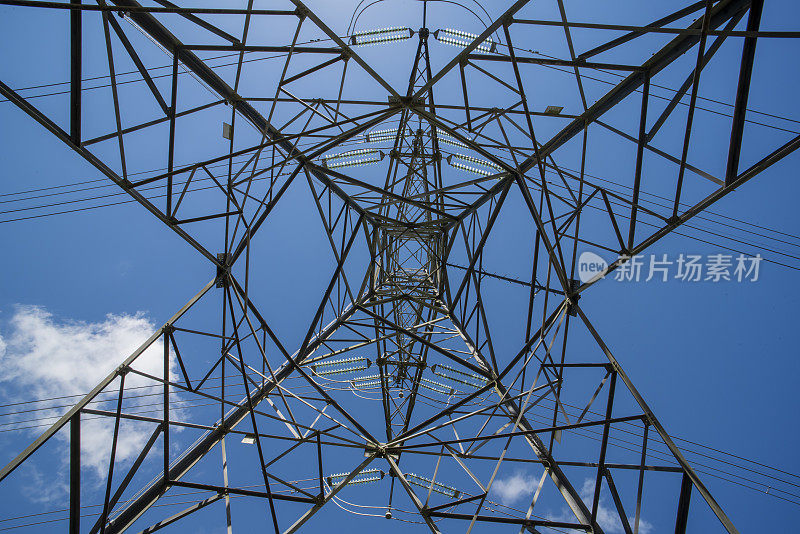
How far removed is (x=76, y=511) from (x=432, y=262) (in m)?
14.6

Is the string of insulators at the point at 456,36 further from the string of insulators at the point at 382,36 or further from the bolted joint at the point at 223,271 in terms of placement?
the bolted joint at the point at 223,271

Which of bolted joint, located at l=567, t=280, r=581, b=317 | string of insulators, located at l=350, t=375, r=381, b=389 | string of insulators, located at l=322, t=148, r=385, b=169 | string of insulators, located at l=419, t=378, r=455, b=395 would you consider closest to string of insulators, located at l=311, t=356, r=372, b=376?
string of insulators, located at l=350, t=375, r=381, b=389

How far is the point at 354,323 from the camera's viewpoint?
13.0 metres

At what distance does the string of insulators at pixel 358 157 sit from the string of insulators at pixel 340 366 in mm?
Answer: 6372

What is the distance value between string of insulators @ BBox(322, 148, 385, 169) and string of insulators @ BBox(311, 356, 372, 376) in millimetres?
6372

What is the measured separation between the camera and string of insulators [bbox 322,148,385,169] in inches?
543

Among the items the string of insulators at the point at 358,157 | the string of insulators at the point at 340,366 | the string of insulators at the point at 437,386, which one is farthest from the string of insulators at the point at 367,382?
the string of insulators at the point at 358,157

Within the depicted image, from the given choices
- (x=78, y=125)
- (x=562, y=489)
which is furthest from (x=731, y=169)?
(x=78, y=125)

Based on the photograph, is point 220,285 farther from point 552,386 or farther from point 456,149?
point 456,149

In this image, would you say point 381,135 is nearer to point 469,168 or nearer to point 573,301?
point 469,168

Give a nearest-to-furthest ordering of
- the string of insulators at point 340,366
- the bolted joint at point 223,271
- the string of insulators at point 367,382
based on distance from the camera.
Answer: the bolted joint at point 223,271 < the string of insulators at point 340,366 < the string of insulators at point 367,382

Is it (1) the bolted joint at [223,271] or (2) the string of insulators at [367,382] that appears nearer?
(1) the bolted joint at [223,271]

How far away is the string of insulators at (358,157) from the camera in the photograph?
13805 mm

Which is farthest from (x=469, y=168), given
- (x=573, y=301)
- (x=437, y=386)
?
(x=437, y=386)
